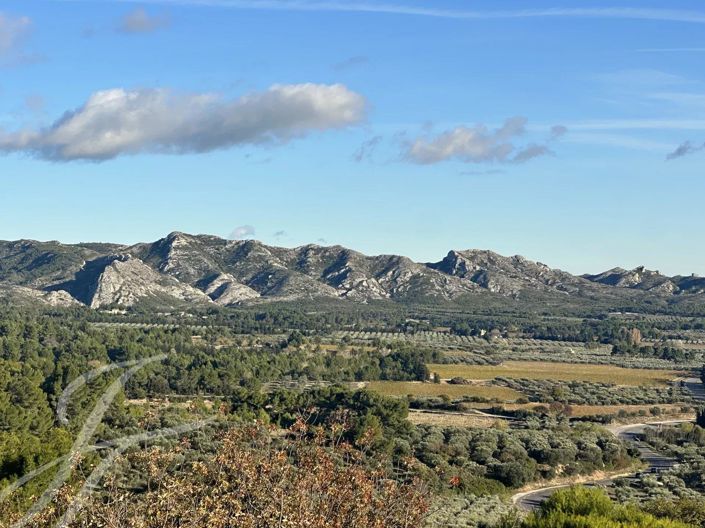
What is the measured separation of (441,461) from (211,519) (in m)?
42.3

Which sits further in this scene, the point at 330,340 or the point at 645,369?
the point at 330,340

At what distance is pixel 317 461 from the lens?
747 inches

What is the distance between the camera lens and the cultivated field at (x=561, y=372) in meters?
123

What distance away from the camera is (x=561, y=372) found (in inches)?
5221

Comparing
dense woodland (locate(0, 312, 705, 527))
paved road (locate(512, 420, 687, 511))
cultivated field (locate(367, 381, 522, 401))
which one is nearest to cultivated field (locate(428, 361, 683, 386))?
dense woodland (locate(0, 312, 705, 527))

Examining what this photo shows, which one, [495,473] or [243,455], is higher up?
[243,455]

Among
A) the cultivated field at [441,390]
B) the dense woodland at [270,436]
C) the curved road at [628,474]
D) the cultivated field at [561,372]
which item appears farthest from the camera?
the cultivated field at [561,372]

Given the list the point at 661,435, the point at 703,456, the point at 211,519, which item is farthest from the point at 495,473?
the point at 211,519

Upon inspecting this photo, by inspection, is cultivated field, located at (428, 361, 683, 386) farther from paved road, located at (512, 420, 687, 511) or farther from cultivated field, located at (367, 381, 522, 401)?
→ paved road, located at (512, 420, 687, 511)

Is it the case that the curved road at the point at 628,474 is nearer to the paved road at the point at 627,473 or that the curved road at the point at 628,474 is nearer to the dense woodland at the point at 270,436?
the paved road at the point at 627,473

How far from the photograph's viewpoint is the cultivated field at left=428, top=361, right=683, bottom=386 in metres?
123

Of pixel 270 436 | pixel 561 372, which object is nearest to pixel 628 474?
pixel 270 436

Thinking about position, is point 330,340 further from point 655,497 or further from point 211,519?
point 211,519

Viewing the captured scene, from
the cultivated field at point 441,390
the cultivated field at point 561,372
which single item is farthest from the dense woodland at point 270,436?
the cultivated field at point 561,372
